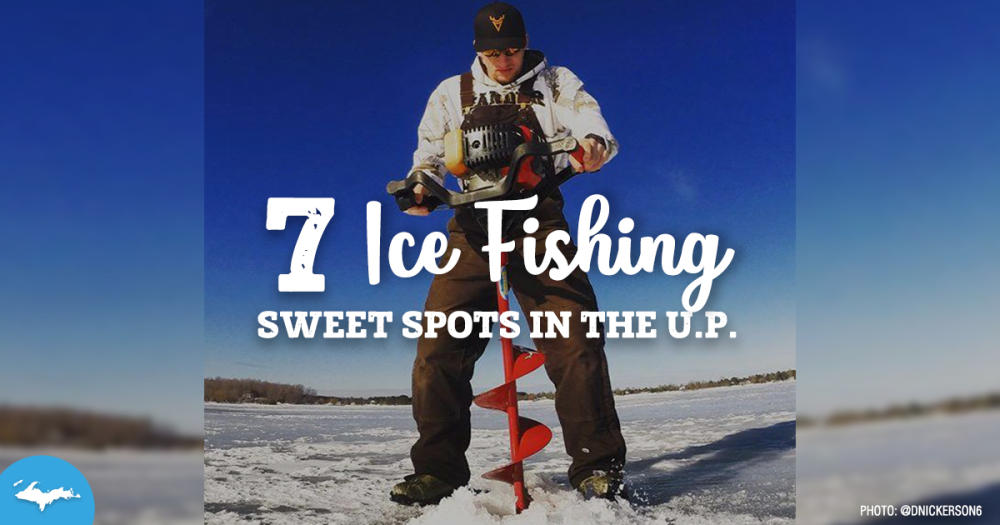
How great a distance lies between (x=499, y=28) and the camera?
2326 millimetres

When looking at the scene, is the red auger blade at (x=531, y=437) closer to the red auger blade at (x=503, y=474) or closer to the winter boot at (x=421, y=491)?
the red auger blade at (x=503, y=474)

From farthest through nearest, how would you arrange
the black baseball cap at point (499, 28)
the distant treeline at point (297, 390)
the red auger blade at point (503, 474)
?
the distant treeline at point (297, 390) < the black baseball cap at point (499, 28) < the red auger blade at point (503, 474)

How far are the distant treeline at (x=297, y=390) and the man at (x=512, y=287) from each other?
196mm

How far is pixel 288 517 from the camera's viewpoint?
2287 mm

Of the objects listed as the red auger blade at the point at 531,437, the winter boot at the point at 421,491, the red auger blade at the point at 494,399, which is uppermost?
the red auger blade at the point at 494,399

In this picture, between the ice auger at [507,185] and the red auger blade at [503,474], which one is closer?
the ice auger at [507,185]

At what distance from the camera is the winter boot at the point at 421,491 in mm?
2303

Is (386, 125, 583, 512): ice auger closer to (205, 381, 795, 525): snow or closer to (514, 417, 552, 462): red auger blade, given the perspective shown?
(514, 417, 552, 462): red auger blade

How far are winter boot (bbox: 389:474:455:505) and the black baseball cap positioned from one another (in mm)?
1372

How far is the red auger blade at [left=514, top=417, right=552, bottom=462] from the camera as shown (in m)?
2.23

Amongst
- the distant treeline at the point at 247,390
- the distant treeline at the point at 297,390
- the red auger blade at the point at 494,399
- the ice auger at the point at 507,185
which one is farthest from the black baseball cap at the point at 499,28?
the distant treeline at the point at 247,390

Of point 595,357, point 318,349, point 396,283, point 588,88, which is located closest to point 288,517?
point 318,349

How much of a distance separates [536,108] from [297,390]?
1.22m

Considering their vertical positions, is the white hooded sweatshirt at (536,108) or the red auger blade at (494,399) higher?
the white hooded sweatshirt at (536,108)
